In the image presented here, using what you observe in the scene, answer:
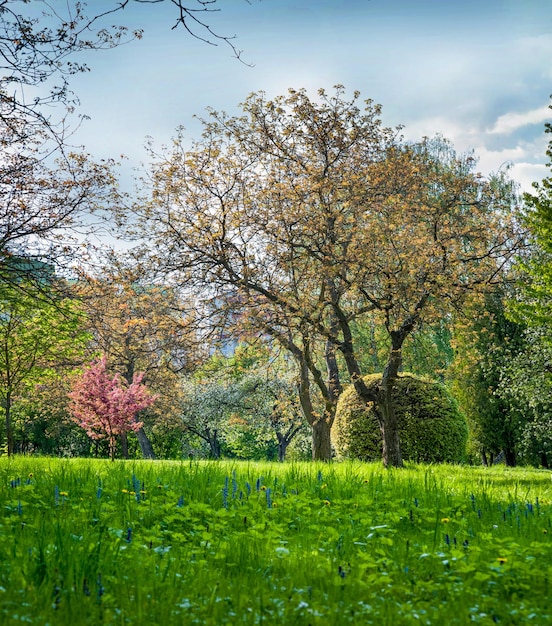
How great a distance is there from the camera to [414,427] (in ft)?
53.5

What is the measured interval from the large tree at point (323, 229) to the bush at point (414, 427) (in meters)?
3.76

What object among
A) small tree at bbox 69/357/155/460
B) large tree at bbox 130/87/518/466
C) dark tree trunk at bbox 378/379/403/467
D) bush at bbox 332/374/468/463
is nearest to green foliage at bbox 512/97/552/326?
large tree at bbox 130/87/518/466

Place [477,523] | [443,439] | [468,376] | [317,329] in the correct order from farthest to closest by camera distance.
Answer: [468,376], [443,439], [317,329], [477,523]

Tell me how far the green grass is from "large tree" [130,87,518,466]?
5643mm

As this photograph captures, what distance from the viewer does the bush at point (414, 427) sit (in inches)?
639

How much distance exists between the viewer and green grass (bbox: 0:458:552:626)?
3201mm

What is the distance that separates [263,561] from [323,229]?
8670mm

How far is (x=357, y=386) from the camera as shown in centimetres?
1245

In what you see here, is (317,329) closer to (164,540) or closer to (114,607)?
(164,540)

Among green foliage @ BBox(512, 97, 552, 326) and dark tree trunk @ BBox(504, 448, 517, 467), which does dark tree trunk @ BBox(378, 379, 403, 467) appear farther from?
dark tree trunk @ BBox(504, 448, 517, 467)

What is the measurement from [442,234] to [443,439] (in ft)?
21.1

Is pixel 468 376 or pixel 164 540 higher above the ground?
pixel 468 376

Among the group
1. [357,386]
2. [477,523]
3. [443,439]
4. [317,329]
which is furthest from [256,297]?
[477,523]

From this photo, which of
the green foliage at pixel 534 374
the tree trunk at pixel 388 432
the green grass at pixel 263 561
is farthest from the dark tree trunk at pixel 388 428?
the green foliage at pixel 534 374
